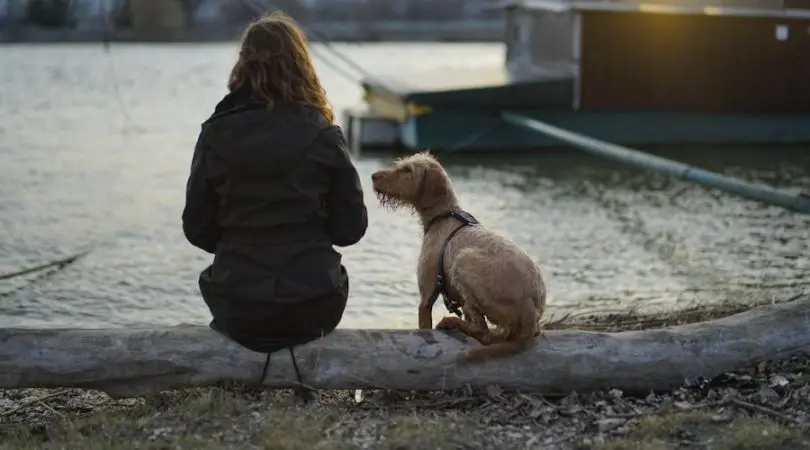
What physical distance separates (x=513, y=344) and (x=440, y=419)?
56cm

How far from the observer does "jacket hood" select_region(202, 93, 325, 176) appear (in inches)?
167

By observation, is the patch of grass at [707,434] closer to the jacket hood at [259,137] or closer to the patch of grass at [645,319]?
the patch of grass at [645,319]

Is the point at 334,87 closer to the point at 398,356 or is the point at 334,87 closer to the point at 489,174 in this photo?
the point at 489,174

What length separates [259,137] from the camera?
13.9ft

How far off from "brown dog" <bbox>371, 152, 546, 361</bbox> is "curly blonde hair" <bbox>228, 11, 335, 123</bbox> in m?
0.98

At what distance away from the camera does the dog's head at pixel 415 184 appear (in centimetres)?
523

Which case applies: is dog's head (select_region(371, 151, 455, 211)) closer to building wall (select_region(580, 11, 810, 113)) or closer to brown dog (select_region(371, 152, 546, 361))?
brown dog (select_region(371, 152, 546, 361))

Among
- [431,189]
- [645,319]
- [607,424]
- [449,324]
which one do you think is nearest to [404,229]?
[645,319]

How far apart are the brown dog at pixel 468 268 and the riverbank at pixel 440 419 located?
301 mm

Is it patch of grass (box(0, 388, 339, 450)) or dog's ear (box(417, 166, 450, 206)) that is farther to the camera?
dog's ear (box(417, 166, 450, 206))

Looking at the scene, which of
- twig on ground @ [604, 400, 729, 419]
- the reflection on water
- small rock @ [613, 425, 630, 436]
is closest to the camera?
small rock @ [613, 425, 630, 436]

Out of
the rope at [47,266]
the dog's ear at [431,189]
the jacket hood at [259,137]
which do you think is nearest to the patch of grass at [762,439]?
the dog's ear at [431,189]

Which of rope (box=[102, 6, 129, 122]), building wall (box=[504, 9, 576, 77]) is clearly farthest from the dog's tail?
building wall (box=[504, 9, 576, 77])

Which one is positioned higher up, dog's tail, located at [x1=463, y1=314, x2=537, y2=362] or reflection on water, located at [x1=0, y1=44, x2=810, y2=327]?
dog's tail, located at [x1=463, y1=314, x2=537, y2=362]
